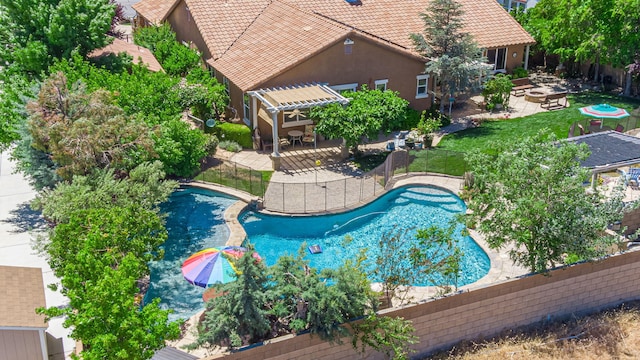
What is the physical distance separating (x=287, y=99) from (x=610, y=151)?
1445cm

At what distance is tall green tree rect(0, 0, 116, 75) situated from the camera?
30734 millimetres

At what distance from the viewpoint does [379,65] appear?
3553cm

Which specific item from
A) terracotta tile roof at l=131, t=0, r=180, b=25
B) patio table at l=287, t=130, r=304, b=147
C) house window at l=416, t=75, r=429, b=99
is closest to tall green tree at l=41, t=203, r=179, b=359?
patio table at l=287, t=130, r=304, b=147

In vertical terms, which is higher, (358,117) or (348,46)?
(348,46)

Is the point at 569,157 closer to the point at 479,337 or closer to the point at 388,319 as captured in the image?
the point at 479,337

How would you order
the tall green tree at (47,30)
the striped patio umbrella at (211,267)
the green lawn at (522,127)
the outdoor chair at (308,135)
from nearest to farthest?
the striped patio umbrella at (211,267) → the tall green tree at (47,30) → the outdoor chair at (308,135) → the green lawn at (522,127)

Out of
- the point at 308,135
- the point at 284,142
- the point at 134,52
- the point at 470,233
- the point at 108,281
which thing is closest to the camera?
the point at 108,281

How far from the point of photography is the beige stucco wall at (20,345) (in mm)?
16906

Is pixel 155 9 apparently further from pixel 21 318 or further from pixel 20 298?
pixel 21 318

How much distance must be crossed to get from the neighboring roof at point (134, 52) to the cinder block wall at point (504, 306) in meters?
22.2

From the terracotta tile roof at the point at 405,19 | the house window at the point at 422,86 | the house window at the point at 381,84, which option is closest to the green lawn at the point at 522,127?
the house window at the point at 422,86

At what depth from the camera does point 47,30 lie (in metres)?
30.8

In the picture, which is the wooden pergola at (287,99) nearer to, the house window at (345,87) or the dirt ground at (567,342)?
the house window at (345,87)

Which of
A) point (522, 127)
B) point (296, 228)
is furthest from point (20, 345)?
point (522, 127)
